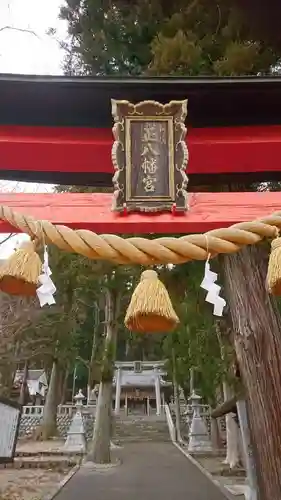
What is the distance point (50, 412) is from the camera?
57.2 feet

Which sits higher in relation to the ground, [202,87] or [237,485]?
[202,87]

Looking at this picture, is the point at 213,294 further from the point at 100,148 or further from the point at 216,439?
the point at 216,439

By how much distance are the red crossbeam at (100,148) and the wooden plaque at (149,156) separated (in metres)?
0.33

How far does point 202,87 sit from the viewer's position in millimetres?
2488

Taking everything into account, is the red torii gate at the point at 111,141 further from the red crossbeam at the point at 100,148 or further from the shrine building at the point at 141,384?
the shrine building at the point at 141,384

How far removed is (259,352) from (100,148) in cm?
199

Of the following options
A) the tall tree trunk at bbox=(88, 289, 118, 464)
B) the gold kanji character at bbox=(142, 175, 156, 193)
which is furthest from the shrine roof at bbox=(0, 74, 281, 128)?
the tall tree trunk at bbox=(88, 289, 118, 464)

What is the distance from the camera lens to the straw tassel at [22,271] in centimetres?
194

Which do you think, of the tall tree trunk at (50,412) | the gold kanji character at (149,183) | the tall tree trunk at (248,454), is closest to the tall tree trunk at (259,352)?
the gold kanji character at (149,183)

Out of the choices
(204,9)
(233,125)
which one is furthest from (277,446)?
(204,9)

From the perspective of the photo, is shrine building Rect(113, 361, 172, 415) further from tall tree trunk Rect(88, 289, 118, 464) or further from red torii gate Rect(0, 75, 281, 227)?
red torii gate Rect(0, 75, 281, 227)

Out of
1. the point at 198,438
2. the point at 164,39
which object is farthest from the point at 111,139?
the point at 198,438

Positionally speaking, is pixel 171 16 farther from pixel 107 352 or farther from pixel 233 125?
pixel 107 352

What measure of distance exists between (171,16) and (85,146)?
10.8ft
